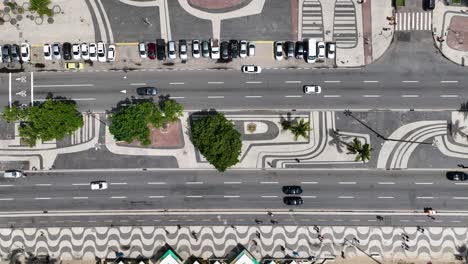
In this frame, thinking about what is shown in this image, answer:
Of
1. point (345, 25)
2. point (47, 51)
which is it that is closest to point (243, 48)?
point (345, 25)

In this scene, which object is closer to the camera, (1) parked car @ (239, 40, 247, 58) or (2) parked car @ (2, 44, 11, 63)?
(1) parked car @ (239, 40, 247, 58)

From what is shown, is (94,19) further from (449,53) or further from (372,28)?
(449,53)

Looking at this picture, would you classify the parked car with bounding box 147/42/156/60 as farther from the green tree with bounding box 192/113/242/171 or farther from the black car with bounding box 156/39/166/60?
the green tree with bounding box 192/113/242/171

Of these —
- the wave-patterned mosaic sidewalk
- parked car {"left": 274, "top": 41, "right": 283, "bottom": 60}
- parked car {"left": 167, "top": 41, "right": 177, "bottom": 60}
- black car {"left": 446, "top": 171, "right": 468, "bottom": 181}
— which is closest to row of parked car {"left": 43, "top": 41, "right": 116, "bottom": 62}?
parked car {"left": 167, "top": 41, "right": 177, "bottom": 60}

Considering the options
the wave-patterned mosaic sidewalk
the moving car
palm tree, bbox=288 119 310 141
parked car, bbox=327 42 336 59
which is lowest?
the wave-patterned mosaic sidewalk

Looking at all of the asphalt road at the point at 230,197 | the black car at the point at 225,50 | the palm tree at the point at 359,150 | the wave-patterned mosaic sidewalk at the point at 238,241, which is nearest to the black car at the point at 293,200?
the asphalt road at the point at 230,197

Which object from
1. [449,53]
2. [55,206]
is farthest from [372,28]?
[55,206]
